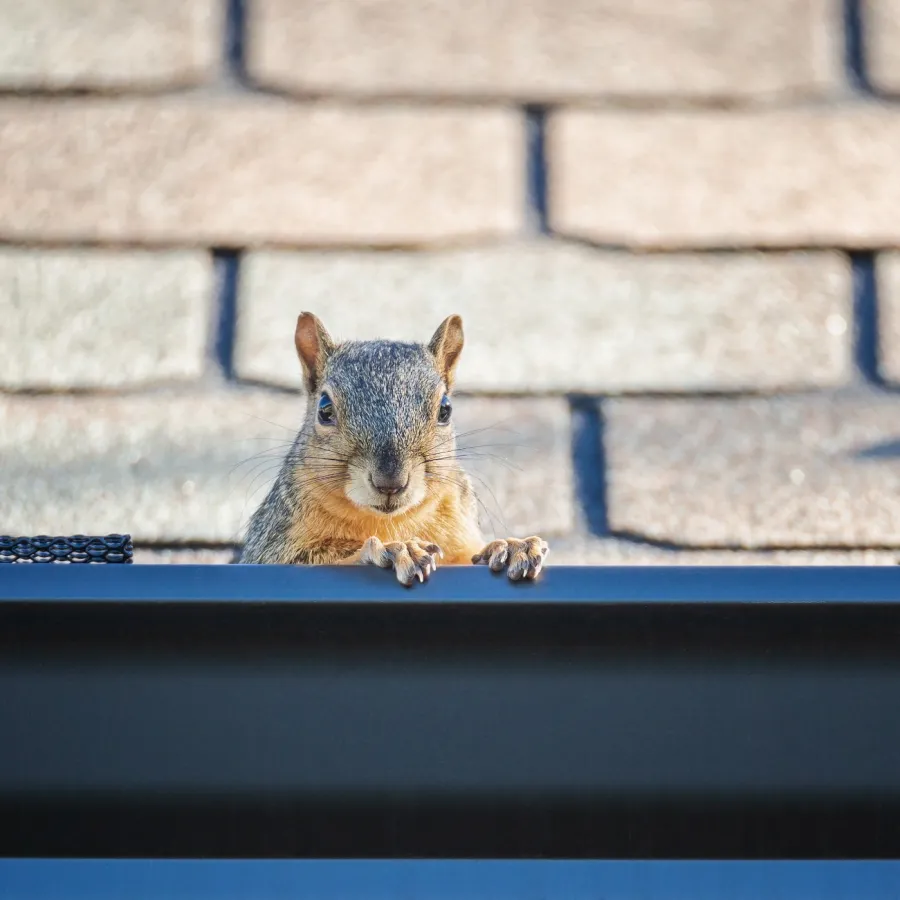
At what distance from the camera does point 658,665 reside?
743 mm

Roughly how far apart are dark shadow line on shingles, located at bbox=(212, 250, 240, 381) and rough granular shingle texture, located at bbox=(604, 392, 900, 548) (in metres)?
0.48

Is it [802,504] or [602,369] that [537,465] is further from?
[802,504]

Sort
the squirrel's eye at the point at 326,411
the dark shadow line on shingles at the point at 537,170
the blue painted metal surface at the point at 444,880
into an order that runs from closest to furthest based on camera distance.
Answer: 1. the blue painted metal surface at the point at 444,880
2. the squirrel's eye at the point at 326,411
3. the dark shadow line on shingles at the point at 537,170

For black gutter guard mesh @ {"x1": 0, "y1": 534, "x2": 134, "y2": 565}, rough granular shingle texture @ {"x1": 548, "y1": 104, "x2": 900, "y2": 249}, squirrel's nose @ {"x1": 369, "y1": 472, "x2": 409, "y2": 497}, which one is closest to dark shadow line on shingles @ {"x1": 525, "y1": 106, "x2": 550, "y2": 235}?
rough granular shingle texture @ {"x1": 548, "y1": 104, "x2": 900, "y2": 249}

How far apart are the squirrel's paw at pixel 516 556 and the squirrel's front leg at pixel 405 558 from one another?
0.15 ft

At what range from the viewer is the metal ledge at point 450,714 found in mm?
743

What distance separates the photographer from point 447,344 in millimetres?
1324

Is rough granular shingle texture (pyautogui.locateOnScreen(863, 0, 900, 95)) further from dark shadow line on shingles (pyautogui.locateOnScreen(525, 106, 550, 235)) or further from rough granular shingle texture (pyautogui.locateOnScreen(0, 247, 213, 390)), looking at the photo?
rough granular shingle texture (pyautogui.locateOnScreen(0, 247, 213, 390))

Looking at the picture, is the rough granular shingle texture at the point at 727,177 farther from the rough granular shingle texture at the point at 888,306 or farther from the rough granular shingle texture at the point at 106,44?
the rough granular shingle texture at the point at 106,44

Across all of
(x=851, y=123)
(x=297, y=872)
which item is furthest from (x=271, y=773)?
(x=851, y=123)

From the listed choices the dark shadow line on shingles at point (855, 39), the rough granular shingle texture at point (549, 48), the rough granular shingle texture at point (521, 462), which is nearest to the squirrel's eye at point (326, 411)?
the rough granular shingle texture at point (521, 462)

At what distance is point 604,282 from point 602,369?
11cm

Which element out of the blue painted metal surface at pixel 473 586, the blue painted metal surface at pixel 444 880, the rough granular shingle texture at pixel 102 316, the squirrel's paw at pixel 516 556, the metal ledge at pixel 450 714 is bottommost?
the blue painted metal surface at pixel 444 880

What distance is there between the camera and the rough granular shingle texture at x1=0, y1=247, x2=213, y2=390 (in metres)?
1.50
